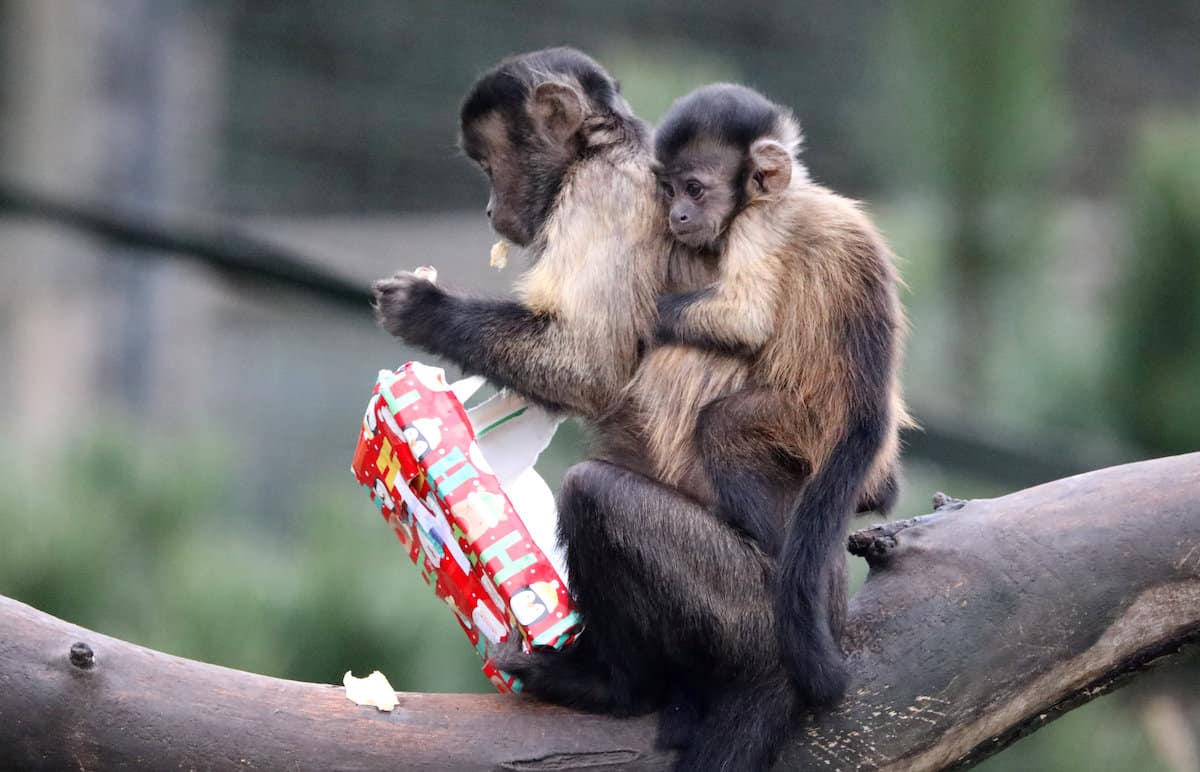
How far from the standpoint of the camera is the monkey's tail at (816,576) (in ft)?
9.83

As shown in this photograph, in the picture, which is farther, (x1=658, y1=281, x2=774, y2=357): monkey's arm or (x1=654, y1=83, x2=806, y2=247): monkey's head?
(x1=654, y1=83, x2=806, y2=247): monkey's head

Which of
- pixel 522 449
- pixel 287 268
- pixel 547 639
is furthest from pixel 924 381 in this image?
pixel 547 639

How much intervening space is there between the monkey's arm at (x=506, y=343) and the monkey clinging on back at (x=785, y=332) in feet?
0.67

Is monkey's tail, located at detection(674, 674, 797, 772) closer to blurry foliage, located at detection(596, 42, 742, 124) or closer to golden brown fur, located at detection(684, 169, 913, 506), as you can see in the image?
golden brown fur, located at detection(684, 169, 913, 506)

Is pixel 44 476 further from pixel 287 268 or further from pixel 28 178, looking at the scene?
pixel 28 178

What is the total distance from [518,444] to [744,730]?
0.86 m

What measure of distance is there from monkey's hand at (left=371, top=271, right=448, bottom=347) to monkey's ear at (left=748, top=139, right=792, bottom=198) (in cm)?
75

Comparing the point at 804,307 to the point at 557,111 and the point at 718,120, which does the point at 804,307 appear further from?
the point at 557,111

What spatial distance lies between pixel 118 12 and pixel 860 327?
765cm

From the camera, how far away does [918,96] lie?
5.99 metres

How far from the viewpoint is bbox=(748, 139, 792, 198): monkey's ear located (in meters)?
3.35

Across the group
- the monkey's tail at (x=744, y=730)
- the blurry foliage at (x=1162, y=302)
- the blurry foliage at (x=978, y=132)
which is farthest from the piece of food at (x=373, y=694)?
the blurry foliage at (x=978, y=132)

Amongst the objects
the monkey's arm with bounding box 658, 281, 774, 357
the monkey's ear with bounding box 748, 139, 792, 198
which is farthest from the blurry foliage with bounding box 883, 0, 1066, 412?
the monkey's arm with bounding box 658, 281, 774, 357

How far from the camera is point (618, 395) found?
3.46m
